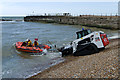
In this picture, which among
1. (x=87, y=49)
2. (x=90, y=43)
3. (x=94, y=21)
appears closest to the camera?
(x=90, y=43)

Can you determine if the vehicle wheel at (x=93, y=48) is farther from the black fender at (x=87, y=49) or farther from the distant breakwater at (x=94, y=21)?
the distant breakwater at (x=94, y=21)

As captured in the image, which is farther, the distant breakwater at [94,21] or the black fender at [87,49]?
the distant breakwater at [94,21]

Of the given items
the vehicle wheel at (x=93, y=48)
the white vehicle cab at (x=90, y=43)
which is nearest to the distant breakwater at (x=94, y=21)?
the white vehicle cab at (x=90, y=43)

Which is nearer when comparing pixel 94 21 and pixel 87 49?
pixel 87 49

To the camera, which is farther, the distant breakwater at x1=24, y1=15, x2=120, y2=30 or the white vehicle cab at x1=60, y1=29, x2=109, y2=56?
the distant breakwater at x1=24, y1=15, x2=120, y2=30

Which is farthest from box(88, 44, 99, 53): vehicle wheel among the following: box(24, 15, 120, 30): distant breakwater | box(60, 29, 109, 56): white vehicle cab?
box(24, 15, 120, 30): distant breakwater

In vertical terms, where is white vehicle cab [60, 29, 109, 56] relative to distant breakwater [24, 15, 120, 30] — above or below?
below

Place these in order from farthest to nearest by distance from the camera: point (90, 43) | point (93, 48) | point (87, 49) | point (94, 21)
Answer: point (94, 21) < point (87, 49) < point (93, 48) < point (90, 43)

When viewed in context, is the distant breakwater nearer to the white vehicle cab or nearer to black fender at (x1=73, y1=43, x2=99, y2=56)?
the white vehicle cab

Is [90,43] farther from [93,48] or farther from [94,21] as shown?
[94,21]

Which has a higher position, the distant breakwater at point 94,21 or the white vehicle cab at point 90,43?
the distant breakwater at point 94,21

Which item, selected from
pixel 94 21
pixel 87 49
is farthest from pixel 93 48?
pixel 94 21

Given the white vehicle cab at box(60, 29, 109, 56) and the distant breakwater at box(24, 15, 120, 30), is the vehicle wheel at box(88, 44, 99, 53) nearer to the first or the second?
the white vehicle cab at box(60, 29, 109, 56)

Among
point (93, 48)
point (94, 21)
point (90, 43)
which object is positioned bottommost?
point (93, 48)
